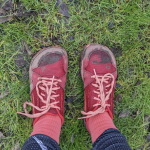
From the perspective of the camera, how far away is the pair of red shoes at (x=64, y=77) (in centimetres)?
187

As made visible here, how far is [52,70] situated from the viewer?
1.91m

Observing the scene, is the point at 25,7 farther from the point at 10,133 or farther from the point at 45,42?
the point at 10,133

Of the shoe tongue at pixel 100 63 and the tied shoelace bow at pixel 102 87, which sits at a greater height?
the shoe tongue at pixel 100 63

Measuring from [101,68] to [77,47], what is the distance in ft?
1.36

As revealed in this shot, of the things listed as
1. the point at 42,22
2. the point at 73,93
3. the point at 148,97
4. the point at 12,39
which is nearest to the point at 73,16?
the point at 42,22

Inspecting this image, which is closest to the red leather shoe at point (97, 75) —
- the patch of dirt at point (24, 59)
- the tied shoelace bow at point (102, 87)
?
the tied shoelace bow at point (102, 87)

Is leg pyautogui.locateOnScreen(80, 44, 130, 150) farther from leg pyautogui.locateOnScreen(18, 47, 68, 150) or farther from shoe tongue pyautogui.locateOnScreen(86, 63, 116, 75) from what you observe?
leg pyautogui.locateOnScreen(18, 47, 68, 150)

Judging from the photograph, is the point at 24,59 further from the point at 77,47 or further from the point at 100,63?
the point at 100,63

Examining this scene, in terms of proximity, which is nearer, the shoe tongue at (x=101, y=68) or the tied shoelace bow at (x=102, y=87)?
the tied shoelace bow at (x=102, y=87)

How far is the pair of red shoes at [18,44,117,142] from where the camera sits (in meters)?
1.87

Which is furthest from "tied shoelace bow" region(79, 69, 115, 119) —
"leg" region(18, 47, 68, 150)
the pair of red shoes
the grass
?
"leg" region(18, 47, 68, 150)

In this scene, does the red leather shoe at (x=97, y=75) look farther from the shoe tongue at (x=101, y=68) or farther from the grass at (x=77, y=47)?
the grass at (x=77, y=47)

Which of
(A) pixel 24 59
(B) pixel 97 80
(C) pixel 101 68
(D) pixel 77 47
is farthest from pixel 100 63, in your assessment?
(A) pixel 24 59

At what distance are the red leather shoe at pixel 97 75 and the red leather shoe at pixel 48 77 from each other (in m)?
0.28
